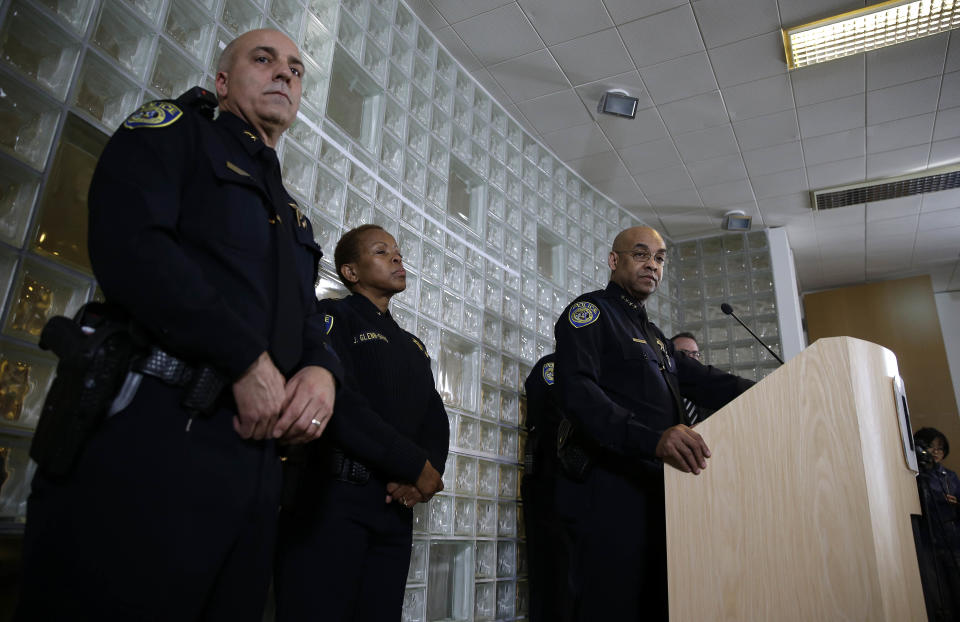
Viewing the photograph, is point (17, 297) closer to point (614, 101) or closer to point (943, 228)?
point (614, 101)

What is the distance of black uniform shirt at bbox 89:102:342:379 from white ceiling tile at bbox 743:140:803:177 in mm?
3749

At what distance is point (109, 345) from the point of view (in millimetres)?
828

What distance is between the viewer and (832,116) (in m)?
3.77

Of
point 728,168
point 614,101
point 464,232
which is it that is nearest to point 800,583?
point 464,232

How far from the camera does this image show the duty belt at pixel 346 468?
1616 mm

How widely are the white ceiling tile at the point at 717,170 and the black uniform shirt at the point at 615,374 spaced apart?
2477mm

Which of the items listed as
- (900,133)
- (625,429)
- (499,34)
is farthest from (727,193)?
(625,429)

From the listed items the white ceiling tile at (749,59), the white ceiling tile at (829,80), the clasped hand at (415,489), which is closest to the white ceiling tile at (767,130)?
the white ceiling tile at (829,80)

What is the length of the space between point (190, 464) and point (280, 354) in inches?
8.5

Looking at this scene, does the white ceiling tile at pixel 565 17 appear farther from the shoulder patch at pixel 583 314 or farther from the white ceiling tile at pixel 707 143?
the shoulder patch at pixel 583 314

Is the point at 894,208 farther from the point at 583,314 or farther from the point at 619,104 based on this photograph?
the point at 583,314

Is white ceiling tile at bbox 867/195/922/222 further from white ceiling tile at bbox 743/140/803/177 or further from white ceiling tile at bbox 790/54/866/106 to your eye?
white ceiling tile at bbox 790/54/866/106

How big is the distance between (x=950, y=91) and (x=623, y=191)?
6.47 ft

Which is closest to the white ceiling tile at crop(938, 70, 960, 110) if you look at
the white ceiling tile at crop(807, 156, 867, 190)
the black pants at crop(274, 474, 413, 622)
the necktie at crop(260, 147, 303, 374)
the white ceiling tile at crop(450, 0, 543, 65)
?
the white ceiling tile at crop(807, 156, 867, 190)
